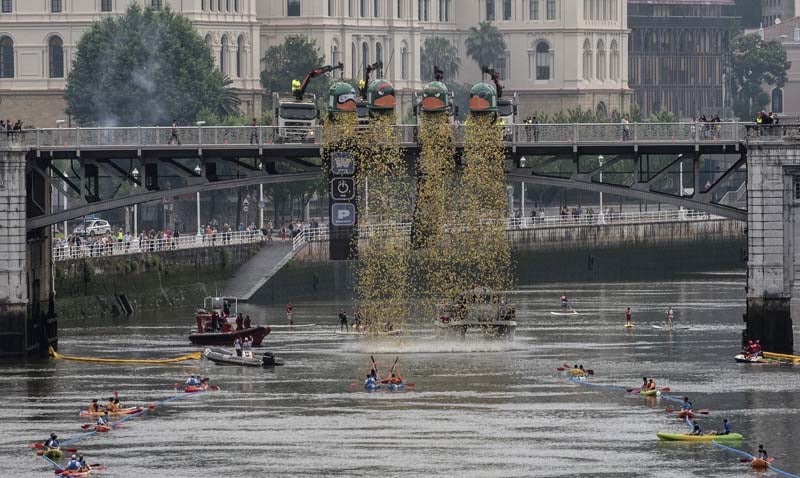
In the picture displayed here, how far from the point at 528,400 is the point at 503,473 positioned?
18403 mm

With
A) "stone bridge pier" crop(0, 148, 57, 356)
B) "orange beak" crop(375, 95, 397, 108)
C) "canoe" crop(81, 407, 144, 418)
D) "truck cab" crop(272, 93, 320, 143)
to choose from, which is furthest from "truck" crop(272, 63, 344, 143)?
"canoe" crop(81, 407, 144, 418)

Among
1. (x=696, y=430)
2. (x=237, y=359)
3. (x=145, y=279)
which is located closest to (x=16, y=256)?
(x=237, y=359)

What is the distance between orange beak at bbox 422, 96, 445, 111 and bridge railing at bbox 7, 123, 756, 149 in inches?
44.8

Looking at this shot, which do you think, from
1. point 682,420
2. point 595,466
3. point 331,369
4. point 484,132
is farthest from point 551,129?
point 595,466

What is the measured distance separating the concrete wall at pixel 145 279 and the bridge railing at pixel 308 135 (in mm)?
25735

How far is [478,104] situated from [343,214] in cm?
853

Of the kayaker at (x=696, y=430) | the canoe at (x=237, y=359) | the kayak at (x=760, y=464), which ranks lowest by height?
the kayak at (x=760, y=464)

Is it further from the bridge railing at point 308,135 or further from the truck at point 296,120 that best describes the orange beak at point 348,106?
the bridge railing at point 308,135

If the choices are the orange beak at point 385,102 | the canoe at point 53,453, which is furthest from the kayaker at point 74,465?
the orange beak at point 385,102

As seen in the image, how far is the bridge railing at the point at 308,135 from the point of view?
142000 mm

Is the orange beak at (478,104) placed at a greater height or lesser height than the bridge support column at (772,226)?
greater

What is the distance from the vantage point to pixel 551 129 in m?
144

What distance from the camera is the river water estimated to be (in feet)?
372

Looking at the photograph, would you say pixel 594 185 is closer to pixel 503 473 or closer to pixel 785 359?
pixel 785 359
